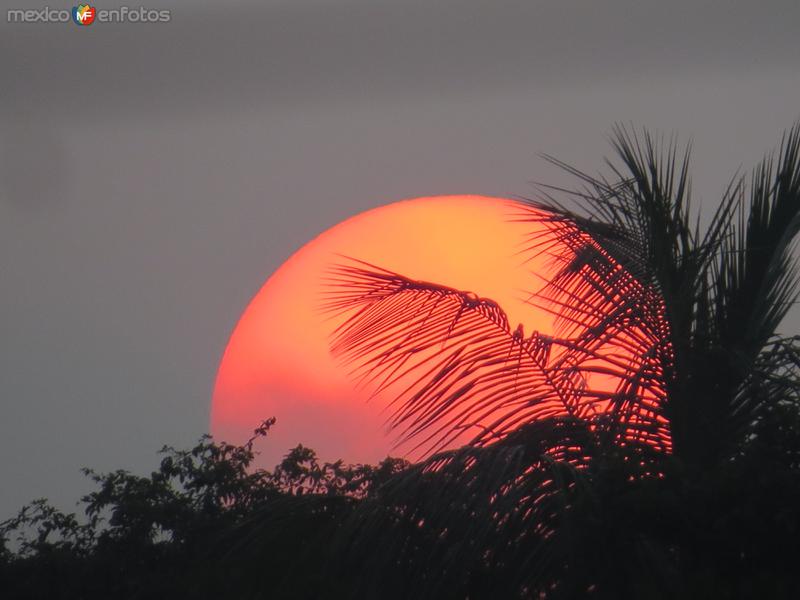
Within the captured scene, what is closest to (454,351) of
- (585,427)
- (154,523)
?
(585,427)

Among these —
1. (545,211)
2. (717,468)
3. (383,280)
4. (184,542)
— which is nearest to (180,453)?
(184,542)

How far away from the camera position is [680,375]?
595 cm

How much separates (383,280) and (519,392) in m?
1.04

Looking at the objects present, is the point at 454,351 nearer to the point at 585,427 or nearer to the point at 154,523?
the point at 585,427

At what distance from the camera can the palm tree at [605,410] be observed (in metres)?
5.06

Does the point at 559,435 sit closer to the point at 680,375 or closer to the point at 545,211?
the point at 680,375

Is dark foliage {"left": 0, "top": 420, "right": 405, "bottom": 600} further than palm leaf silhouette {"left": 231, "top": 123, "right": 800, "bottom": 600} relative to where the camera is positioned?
Yes

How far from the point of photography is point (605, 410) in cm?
611

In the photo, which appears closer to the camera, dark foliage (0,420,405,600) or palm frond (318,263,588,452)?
palm frond (318,263,588,452)

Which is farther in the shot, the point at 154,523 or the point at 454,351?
the point at 154,523

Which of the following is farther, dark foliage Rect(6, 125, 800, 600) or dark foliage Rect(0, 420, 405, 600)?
dark foliage Rect(0, 420, 405, 600)

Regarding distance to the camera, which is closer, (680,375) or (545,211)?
(680,375)

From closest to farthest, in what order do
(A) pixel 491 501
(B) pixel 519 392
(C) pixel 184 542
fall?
(A) pixel 491 501 < (B) pixel 519 392 < (C) pixel 184 542

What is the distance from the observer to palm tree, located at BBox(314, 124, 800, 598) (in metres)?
5.06
